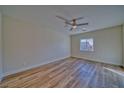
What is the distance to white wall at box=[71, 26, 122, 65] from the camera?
185 inches

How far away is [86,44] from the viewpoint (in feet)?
22.3

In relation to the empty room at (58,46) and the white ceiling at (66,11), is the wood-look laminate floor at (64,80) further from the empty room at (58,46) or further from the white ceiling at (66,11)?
the white ceiling at (66,11)

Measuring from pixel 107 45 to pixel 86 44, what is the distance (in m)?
1.82

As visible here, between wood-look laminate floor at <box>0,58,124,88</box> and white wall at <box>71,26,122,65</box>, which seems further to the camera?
white wall at <box>71,26,122,65</box>

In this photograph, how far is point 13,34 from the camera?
3354 millimetres

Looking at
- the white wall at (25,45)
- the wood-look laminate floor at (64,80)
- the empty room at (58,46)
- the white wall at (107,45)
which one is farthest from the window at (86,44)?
the wood-look laminate floor at (64,80)

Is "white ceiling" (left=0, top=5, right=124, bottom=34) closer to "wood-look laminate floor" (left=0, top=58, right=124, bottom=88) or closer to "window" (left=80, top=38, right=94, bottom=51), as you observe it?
"wood-look laminate floor" (left=0, top=58, right=124, bottom=88)

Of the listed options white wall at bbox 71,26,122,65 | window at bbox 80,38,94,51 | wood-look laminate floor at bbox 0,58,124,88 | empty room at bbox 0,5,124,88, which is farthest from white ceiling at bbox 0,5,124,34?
window at bbox 80,38,94,51

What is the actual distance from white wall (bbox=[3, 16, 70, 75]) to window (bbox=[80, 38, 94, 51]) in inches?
108

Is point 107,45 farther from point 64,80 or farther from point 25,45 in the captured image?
point 25,45

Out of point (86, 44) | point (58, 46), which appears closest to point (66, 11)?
point (58, 46)

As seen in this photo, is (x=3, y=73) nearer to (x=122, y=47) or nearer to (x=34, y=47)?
(x=34, y=47)

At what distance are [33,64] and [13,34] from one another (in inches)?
70.0
